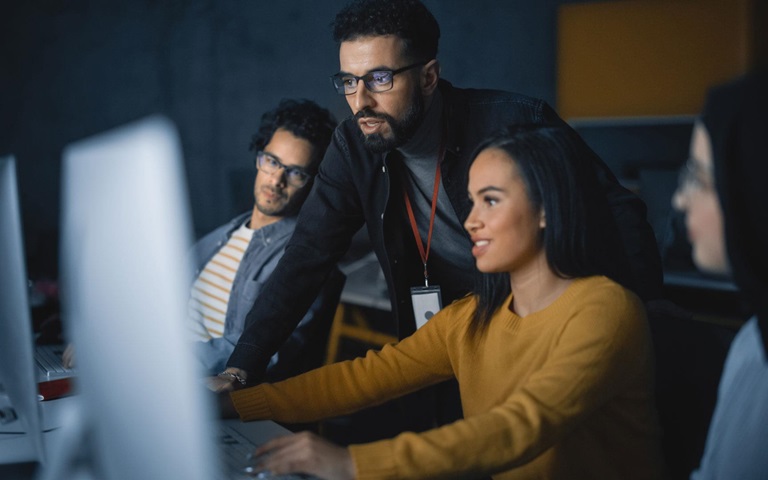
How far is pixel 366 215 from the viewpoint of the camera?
1.93 m

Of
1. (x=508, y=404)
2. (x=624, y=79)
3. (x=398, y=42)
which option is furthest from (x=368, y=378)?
(x=624, y=79)

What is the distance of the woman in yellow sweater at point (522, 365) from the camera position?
3.34 feet

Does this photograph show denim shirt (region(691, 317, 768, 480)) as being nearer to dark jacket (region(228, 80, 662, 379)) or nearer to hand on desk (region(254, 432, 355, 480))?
hand on desk (region(254, 432, 355, 480))

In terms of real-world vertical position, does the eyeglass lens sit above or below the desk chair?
above

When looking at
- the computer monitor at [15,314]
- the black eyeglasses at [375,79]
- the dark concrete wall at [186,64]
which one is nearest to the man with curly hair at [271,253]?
the black eyeglasses at [375,79]

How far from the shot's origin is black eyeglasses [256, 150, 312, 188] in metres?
2.15

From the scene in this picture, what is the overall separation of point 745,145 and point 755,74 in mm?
79

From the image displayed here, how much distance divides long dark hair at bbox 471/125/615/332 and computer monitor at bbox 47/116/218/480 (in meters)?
0.74

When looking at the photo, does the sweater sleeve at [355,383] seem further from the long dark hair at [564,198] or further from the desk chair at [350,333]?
the desk chair at [350,333]

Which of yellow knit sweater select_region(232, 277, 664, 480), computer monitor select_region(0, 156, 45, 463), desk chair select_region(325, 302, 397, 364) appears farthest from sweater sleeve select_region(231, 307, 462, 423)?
desk chair select_region(325, 302, 397, 364)

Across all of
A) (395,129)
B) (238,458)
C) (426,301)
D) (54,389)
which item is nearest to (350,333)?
(426,301)

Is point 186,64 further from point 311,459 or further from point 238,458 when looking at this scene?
point 311,459

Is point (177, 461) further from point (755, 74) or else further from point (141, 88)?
point (141, 88)

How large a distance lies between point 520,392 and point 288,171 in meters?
1.23
